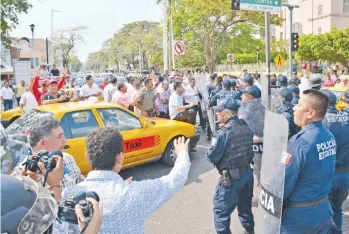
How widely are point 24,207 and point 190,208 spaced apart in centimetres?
436

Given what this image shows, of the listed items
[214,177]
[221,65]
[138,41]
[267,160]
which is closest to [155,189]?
[267,160]

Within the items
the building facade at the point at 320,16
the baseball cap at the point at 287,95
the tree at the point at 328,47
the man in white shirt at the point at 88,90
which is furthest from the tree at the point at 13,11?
the building facade at the point at 320,16

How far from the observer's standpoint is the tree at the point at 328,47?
33.8 metres

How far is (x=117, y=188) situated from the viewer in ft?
6.69

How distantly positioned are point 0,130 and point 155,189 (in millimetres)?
923

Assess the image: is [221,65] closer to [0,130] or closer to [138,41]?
[138,41]

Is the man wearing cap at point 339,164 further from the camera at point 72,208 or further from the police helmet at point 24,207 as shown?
the police helmet at point 24,207

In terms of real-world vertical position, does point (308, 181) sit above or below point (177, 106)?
below

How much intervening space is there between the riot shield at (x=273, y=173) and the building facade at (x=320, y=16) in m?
49.8

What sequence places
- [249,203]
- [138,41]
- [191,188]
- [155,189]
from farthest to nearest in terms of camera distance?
1. [138,41]
2. [191,188]
3. [249,203]
4. [155,189]

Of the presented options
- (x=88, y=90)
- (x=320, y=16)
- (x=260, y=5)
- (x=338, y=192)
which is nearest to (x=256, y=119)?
(x=338, y=192)

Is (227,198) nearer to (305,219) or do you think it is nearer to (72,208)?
(305,219)

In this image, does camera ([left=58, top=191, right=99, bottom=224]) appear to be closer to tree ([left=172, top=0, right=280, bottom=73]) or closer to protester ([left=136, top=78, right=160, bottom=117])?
protester ([left=136, top=78, right=160, bottom=117])

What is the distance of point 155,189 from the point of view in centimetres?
210
